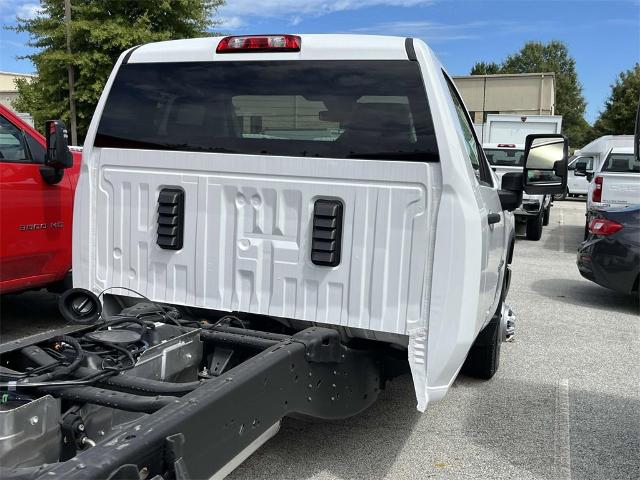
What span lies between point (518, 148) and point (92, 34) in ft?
34.7

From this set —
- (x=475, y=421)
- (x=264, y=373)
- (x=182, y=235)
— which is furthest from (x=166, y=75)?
(x=475, y=421)

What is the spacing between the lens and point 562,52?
7294 cm

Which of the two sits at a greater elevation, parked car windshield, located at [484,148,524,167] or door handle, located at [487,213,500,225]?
parked car windshield, located at [484,148,524,167]

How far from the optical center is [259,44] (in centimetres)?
329

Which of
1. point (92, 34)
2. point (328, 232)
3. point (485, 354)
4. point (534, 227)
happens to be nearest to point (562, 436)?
point (485, 354)

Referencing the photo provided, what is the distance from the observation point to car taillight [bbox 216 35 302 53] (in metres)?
3.24

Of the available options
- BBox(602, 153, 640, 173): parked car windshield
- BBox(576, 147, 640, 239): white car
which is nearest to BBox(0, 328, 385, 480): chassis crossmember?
BBox(576, 147, 640, 239): white car

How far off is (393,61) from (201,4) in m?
14.9

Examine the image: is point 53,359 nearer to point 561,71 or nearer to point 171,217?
point 171,217

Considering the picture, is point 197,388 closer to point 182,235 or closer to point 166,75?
point 182,235

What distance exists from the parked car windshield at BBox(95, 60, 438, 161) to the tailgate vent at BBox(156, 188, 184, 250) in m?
0.27

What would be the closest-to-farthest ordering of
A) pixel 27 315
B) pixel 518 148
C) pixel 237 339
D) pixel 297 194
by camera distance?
1. pixel 237 339
2. pixel 297 194
3. pixel 27 315
4. pixel 518 148

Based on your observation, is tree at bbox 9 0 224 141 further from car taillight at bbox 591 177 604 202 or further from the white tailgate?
the white tailgate

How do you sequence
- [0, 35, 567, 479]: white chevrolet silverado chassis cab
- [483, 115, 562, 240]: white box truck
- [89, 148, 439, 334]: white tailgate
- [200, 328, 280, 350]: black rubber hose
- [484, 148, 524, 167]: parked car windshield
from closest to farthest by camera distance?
1. [0, 35, 567, 479]: white chevrolet silverado chassis cab
2. [200, 328, 280, 350]: black rubber hose
3. [89, 148, 439, 334]: white tailgate
4. [483, 115, 562, 240]: white box truck
5. [484, 148, 524, 167]: parked car windshield
